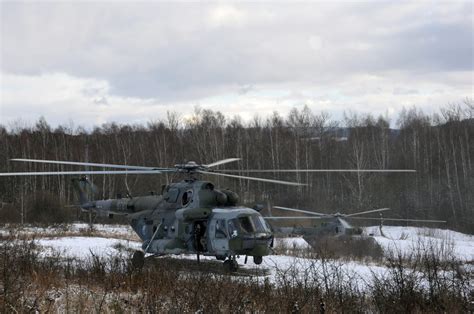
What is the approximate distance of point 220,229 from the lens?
13250 millimetres

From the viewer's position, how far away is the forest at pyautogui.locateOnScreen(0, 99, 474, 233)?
3916 centimetres

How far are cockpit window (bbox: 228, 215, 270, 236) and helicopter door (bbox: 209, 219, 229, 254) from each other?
8.8 inches

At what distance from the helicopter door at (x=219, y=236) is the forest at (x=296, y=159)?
23.1 m

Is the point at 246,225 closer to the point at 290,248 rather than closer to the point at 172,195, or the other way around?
the point at 172,195

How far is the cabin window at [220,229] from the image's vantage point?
13164 mm

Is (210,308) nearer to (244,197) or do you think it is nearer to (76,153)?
(244,197)

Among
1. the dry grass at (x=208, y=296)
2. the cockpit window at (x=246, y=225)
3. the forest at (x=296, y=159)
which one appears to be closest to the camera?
the dry grass at (x=208, y=296)

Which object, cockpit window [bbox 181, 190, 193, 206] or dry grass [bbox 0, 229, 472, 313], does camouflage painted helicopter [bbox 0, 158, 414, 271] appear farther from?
dry grass [bbox 0, 229, 472, 313]

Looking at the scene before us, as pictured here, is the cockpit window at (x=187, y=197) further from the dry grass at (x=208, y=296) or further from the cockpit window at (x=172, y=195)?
the dry grass at (x=208, y=296)

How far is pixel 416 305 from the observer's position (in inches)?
295

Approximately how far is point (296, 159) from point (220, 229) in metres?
30.3

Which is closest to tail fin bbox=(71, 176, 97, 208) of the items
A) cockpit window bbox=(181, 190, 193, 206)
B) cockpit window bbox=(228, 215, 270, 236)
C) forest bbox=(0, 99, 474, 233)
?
cockpit window bbox=(181, 190, 193, 206)

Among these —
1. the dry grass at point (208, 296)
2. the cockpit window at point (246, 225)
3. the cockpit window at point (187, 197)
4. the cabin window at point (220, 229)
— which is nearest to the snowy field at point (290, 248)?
the dry grass at point (208, 296)

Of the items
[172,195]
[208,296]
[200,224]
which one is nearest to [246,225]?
[200,224]
